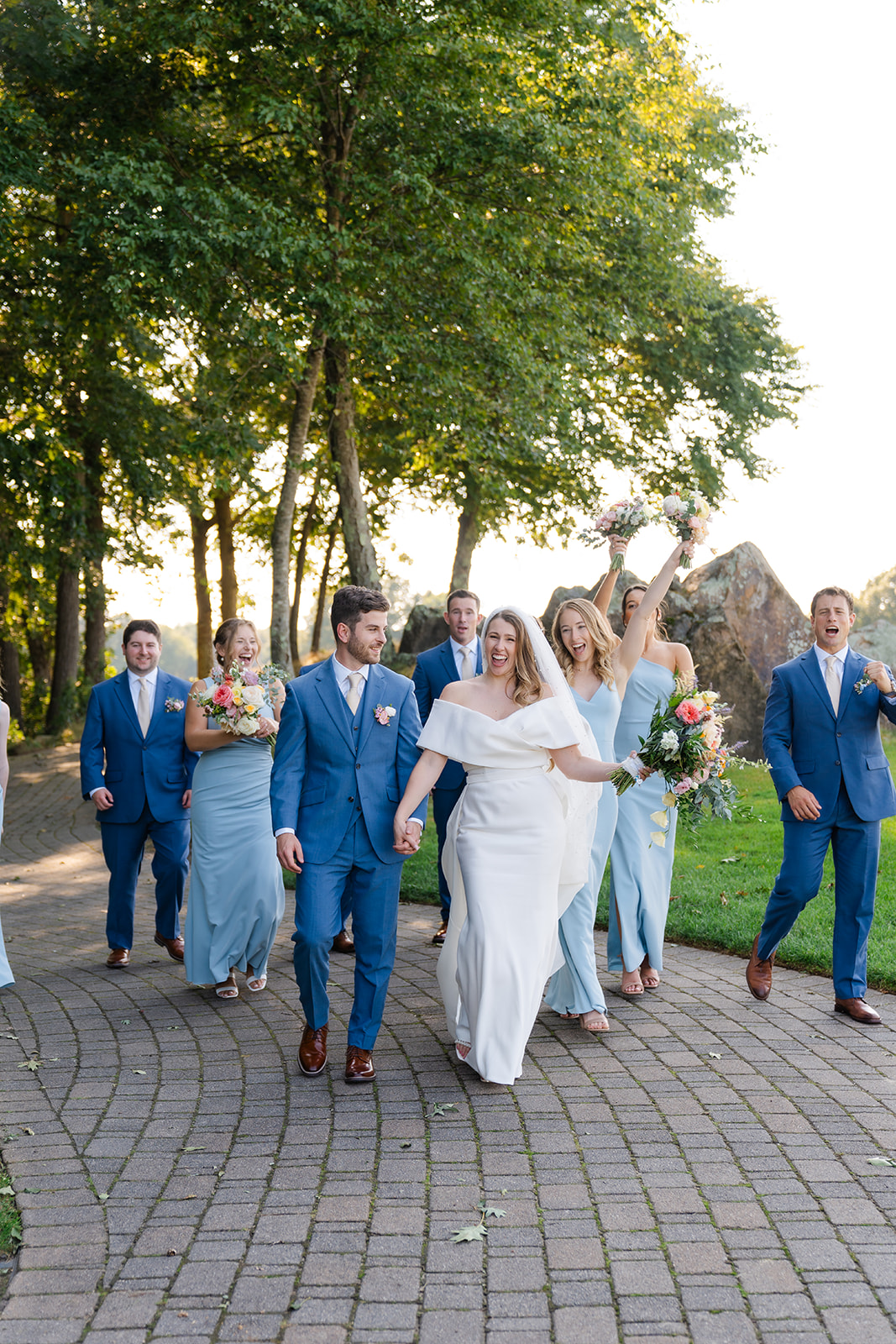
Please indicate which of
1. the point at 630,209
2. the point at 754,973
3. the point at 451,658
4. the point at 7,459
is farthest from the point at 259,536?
the point at 754,973

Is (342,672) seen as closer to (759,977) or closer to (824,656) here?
(824,656)

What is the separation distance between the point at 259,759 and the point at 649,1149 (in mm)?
3849

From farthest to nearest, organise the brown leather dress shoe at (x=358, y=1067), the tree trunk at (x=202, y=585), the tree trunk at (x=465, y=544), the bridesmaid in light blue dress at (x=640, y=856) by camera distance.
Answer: the tree trunk at (x=202, y=585) → the tree trunk at (x=465, y=544) → the bridesmaid in light blue dress at (x=640, y=856) → the brown leather dress shoe at (x=358, y=1067)

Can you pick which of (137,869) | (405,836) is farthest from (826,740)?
(137,869)

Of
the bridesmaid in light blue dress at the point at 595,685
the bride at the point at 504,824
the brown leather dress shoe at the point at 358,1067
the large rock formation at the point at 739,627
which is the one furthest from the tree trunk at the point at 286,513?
the brown leather dress shoe at the point at 358,1067

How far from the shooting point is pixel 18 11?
15.9 meters

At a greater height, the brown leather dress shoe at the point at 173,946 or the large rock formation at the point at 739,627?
the large rock formation at the point at 739,627

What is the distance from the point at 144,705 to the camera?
8617mm

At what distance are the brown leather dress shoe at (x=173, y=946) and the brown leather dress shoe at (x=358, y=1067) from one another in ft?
9.41

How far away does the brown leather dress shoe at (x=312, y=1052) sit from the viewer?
6.12 meters

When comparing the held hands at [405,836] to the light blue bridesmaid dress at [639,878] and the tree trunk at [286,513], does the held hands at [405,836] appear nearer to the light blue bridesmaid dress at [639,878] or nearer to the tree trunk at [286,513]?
the light blue bridesmaid dress at [639,878]

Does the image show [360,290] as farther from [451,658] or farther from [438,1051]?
[438,1051]

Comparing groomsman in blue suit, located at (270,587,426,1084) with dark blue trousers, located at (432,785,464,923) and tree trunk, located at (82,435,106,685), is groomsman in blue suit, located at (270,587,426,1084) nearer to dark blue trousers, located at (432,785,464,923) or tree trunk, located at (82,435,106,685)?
dark blue trousers, located at (432,785,464,923)

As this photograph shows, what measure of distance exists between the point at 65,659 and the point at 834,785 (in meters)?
21.6
